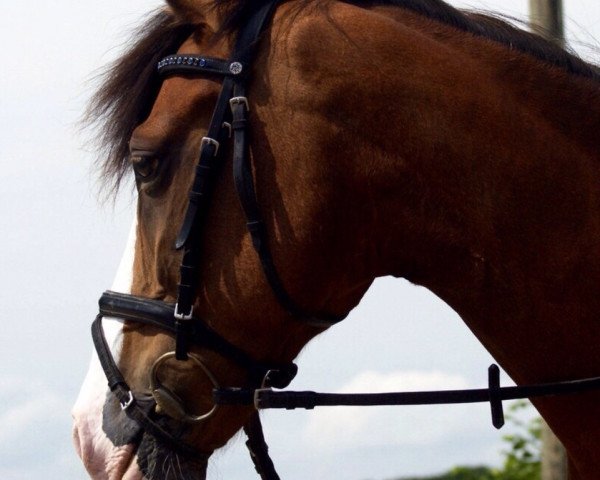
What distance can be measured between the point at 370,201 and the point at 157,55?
91 cm

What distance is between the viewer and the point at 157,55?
4023mm

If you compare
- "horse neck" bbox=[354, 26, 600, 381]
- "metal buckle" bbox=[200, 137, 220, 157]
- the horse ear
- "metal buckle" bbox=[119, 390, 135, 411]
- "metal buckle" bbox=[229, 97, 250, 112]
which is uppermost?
the horse ear

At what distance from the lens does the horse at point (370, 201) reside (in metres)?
3.65

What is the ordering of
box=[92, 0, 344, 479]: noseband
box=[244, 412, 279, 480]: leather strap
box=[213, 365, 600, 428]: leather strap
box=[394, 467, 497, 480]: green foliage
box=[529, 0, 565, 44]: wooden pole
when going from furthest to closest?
box=[394, 467, 497, 480]: green foliage → box=[529, 0, 565, 44]: wooden pole → box=[244, 412, 279, 480]: leather strap → box=[92, 0, 344, 479]: noseband → box=[213, 365, 600, 428]: leather strap

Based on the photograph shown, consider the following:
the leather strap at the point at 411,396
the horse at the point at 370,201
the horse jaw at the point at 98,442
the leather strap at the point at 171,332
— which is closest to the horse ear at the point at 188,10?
the horse at the point at 370,201

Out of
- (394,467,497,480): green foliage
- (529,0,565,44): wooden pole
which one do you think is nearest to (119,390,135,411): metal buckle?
(529,0,565,44): wooden pole

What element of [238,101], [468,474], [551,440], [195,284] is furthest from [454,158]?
[468,474]

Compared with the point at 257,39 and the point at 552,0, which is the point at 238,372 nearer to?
the point at 257,39

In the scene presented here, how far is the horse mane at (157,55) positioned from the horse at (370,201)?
10 millimetres

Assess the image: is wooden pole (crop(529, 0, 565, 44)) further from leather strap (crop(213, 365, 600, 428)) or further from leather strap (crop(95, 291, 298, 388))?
leather strap (crop(95, 291, 298, 388))

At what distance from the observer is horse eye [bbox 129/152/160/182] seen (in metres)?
3.85

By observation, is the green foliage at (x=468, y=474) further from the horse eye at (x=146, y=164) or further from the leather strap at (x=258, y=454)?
the horse eye at (x=146, y=164)

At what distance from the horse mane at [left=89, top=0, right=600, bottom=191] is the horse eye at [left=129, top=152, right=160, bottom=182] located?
0.57 feet

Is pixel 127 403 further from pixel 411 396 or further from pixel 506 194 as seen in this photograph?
pixel 506 194
